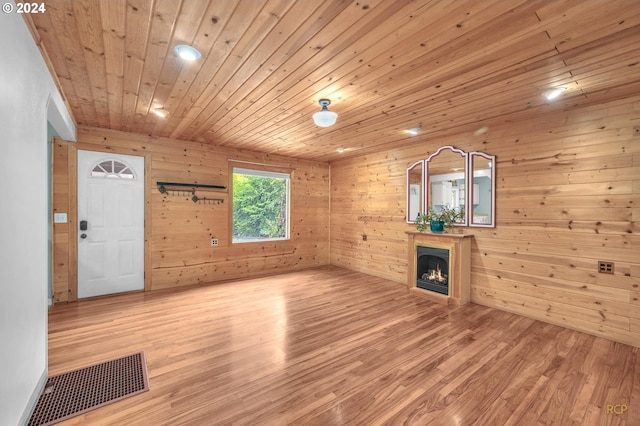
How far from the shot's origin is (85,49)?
6.77 ft

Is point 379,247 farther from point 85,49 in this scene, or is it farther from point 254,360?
point 85,49

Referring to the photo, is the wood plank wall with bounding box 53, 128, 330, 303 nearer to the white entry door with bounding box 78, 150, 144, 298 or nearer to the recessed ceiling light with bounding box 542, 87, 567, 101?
the white entry door with bounding box 78, 150, 144, 298

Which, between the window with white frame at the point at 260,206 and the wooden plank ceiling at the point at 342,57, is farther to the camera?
the window with white frame at the point at 260,206

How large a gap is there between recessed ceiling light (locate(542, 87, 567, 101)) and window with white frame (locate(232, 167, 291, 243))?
4422 millimetres

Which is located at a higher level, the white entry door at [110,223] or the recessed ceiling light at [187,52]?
the recessed ceiling light at [187,52]

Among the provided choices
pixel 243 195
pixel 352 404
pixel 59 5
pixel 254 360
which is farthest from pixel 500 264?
pixel 243 195

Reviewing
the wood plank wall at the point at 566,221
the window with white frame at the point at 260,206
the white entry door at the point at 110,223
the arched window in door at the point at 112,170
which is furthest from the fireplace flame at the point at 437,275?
the arched window in door at the point at 112,170

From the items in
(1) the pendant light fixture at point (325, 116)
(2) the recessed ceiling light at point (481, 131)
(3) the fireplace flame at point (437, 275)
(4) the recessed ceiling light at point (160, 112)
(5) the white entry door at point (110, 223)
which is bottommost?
(3) the fireplace flame at point (437, 275)

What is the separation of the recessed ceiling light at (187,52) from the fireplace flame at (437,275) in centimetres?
412

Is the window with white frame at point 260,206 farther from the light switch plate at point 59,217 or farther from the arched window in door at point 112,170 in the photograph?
the light switch plate at point 59,217

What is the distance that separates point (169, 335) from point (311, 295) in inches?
79.1

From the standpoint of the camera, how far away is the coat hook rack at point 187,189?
183 inches

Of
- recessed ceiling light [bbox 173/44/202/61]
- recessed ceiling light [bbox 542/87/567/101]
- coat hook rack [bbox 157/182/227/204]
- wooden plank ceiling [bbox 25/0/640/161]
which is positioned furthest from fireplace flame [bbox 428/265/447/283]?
recessed ceiling light [bbox 173/44/202/61]

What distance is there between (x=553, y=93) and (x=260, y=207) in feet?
23.1
